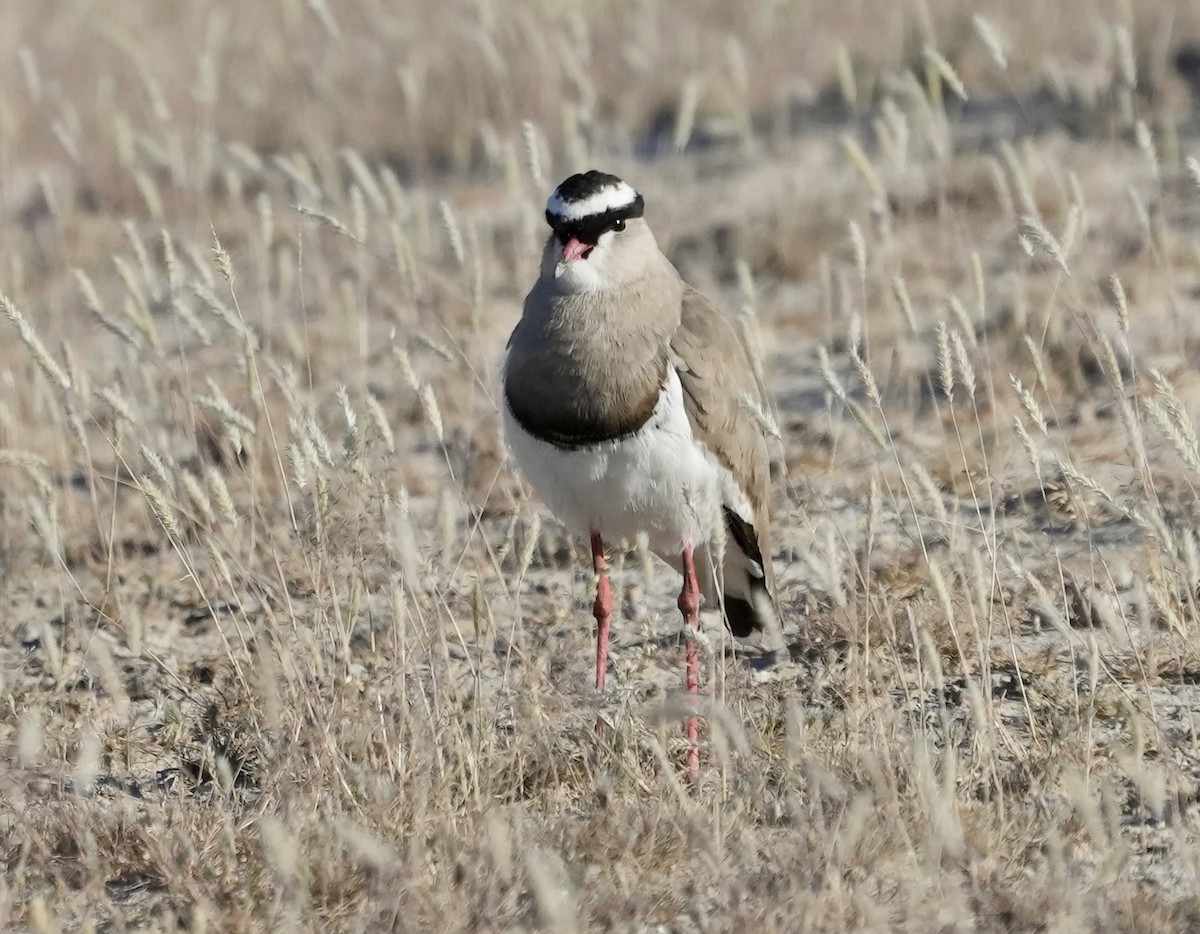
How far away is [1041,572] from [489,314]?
360 cm

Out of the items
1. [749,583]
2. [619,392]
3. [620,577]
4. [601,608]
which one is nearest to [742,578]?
[749,583]

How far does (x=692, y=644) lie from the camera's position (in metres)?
4.39

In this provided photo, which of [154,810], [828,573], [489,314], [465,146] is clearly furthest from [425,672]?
[465,146]

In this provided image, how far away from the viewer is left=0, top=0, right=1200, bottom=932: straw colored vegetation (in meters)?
3.32

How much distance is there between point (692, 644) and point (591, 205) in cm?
115

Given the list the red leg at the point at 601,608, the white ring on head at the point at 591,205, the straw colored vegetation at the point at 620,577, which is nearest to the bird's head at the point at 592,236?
the white ring on head at the point at 591,205

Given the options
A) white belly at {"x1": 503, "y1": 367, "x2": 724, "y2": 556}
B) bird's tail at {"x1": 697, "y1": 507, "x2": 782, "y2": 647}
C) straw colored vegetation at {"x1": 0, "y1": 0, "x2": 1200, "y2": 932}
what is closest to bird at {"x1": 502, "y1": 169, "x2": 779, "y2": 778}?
white belly at {"x1": 503, "y1": 367, "x2": 724, "y2": 556}

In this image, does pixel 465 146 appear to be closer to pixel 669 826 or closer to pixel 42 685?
pixel 42 685

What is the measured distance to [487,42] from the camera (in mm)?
6371

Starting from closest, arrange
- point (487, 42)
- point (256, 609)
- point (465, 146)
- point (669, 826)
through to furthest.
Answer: point (669, 826) < point (256, 609) < point (487, 42) < point (465, 146)

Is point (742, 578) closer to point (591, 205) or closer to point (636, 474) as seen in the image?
point (636, 474)

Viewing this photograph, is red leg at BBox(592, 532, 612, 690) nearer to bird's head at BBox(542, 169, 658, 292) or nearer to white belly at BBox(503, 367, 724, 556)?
white belly at BBox(503, 367, 724, 556)

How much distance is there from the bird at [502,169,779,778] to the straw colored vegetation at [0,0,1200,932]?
0.84 ft

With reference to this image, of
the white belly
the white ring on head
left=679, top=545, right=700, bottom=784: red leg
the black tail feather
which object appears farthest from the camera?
the black tail feather
